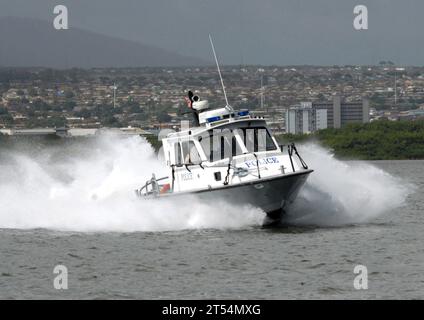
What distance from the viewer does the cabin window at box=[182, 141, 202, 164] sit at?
126 feet

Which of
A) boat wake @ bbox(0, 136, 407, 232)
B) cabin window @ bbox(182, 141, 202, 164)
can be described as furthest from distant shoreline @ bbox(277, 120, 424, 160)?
cabin window @ bbox(182, 141, 202, 164)

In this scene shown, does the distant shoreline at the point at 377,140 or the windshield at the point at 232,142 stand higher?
the windshield at the point at 232,142

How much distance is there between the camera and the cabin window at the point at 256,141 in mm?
38500

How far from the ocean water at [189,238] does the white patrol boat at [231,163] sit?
24.6 inches

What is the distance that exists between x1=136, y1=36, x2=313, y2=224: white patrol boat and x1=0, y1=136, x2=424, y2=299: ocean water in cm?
62

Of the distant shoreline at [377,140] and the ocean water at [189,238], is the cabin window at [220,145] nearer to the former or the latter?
the ocean water at [189,238]

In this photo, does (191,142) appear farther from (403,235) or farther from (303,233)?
(403,235)

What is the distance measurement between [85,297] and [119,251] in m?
7.02

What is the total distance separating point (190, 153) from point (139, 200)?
7.37 ft

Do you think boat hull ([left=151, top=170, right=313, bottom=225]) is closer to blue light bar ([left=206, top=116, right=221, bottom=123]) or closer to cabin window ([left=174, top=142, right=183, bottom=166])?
cabin window ([left=174, top=142, right=183, bottom=166])

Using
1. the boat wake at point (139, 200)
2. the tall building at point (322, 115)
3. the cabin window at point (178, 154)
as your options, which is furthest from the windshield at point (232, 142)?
the tall building at point (322, 115)

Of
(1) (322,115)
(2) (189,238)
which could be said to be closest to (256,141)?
(2) (189,238)

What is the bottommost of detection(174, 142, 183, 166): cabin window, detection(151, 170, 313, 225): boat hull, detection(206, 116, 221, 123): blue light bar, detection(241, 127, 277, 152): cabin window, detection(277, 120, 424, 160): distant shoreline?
detection(277, 120, 424, 160): distant shoreline

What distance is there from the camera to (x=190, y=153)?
38.6 meters
